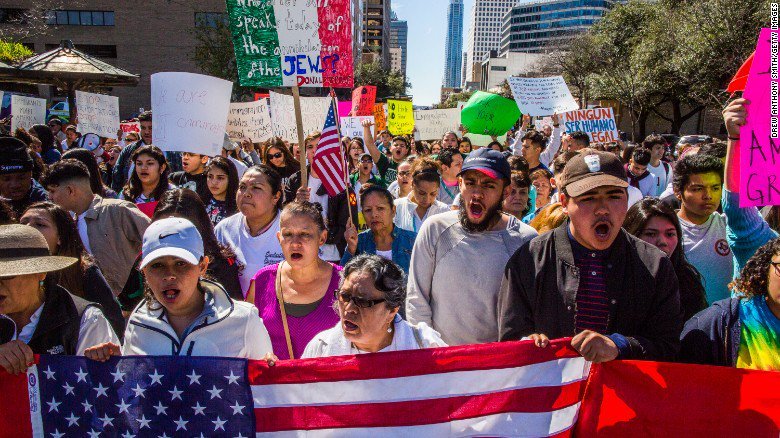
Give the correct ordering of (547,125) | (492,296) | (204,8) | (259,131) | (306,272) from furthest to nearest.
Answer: (204,8), (547,125), (259,131), (306,272), (492,296)

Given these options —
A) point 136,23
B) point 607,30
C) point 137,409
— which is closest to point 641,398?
point 137,409

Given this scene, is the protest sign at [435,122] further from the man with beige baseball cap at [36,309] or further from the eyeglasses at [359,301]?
the man with beige baseball cap at [36,309]

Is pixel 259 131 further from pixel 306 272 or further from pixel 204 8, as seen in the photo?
pixel 204 8

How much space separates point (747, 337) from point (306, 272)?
2046 millimetres

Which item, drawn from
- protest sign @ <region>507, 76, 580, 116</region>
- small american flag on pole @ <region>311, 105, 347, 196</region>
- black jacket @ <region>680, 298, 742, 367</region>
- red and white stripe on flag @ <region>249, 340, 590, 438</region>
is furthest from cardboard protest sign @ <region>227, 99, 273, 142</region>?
black jacket @ <region>680, 298, 742, 367</region>

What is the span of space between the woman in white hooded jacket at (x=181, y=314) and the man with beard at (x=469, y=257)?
924 millimetres

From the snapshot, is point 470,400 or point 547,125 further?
point 547,125

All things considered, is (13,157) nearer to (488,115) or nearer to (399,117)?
(488,115)

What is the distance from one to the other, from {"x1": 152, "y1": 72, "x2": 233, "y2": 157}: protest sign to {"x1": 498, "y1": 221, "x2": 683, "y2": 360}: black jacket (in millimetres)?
3940

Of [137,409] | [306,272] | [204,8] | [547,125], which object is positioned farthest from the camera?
[204,8]

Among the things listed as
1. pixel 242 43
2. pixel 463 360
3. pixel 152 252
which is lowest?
pixel 463 360

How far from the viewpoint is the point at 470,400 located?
8.02 ft

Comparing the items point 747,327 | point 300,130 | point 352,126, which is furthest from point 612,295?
point 352,126

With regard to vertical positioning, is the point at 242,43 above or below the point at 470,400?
above
